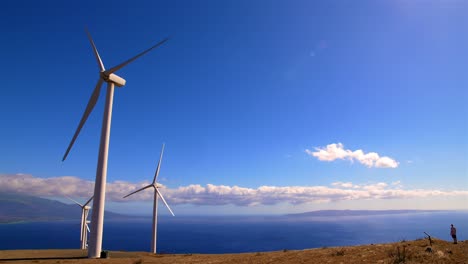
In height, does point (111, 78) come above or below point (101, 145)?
above

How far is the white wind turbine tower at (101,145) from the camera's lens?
37.2 m

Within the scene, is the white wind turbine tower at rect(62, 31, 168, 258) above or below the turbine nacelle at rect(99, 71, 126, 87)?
below

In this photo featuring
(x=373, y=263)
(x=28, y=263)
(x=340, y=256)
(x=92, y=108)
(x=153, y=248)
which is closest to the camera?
(x=373, y=263)

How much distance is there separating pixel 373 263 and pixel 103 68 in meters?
45.1

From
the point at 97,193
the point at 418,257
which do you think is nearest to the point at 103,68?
the point at 97,193

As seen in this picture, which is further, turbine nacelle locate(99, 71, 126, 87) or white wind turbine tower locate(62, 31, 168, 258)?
turbine nacelle locate(99, 71, 126, 87)

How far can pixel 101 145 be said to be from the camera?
39.2 meters

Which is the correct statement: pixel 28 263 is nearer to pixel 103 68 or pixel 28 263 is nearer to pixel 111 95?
pixel 111 95

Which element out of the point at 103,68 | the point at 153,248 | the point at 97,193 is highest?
the point at 103,68

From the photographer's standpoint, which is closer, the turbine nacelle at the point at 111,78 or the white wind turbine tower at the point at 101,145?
the white wind turbine tower at the point at 101,145

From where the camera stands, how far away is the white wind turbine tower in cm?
3719

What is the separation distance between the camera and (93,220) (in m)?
37.0

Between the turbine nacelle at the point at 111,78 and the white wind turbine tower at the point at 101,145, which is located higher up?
the turbine nacelle at the point at 111,78

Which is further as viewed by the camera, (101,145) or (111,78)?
(111,78)
